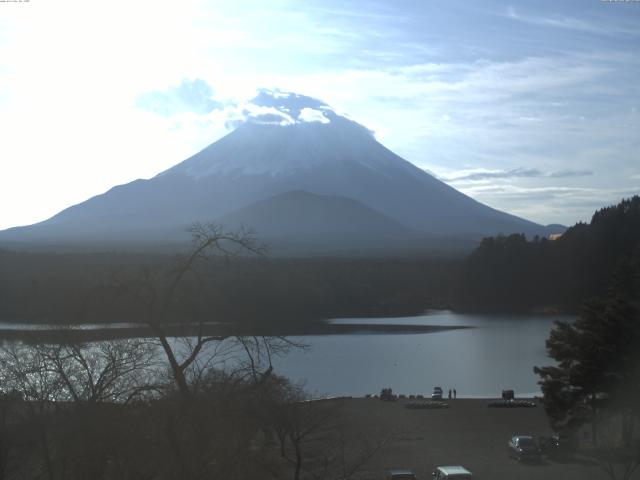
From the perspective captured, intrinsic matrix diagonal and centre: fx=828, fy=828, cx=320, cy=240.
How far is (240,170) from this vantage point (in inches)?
4227

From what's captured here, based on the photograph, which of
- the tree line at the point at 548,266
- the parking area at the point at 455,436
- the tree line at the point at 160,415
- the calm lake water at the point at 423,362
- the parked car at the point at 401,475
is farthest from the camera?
the tree line at the point at 548,266

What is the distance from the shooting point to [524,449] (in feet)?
34.2

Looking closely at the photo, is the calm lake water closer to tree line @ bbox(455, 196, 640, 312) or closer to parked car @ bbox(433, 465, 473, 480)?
parked car @ bbox(433, 465, 473, 480)

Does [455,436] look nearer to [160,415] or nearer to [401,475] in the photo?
[401,475]

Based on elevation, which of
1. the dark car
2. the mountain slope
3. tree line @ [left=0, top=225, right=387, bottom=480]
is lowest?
the dark car

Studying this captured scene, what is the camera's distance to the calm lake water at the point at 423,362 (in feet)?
65.2

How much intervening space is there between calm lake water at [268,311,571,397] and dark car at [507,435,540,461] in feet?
16.2

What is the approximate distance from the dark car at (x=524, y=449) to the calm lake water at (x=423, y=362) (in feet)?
16.2

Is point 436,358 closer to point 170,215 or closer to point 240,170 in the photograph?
point 170,215

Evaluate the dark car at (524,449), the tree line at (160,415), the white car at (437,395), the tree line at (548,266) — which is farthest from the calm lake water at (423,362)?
the tree line at (548,266)

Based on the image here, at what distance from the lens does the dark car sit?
10.4 meters

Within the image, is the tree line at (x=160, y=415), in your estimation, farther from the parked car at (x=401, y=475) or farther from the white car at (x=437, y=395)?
the white car at (x=437, y=395)

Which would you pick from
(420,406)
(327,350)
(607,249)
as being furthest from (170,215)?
Answer: (420,406)

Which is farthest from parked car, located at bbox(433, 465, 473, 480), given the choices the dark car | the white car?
the white car
